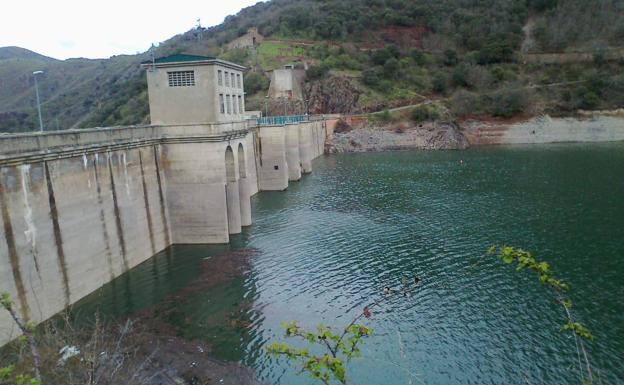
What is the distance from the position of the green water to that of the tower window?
10.9 metres

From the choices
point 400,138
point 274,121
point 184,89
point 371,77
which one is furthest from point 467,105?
point 184,89

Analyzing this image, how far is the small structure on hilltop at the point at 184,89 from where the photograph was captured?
31.6m

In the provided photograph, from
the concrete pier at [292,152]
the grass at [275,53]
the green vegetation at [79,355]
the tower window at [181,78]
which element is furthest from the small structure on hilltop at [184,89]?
the grass at [275,53]

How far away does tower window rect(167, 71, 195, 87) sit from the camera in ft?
105

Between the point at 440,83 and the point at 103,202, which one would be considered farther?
the point at 440,83

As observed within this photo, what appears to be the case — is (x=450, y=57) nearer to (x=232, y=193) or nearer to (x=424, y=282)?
(x=232, y=193)

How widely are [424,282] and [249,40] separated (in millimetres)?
95161

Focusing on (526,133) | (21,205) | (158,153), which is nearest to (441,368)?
(21,205)

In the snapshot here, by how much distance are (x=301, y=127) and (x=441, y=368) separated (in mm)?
49375

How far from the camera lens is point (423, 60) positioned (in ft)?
341

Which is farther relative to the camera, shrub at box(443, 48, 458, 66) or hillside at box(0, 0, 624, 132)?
shrub at box(443, 48, 458, 66)

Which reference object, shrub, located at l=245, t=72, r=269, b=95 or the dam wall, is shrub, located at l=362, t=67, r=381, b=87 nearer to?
shrub, located at l=245, t=72, r=269, b=95

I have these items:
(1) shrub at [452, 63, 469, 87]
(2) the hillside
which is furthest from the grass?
(1) shrub at [452, 63, 469, 87]

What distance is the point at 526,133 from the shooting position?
84.9m
